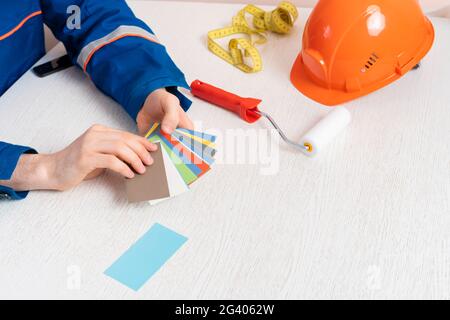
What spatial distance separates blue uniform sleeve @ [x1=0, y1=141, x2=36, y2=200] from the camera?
788 mm

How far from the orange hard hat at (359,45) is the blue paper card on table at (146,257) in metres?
0.44

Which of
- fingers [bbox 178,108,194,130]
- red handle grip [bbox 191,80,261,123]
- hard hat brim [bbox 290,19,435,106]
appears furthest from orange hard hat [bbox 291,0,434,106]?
fingers [bbox 178,108,194,130]

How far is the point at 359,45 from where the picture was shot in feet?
3.05

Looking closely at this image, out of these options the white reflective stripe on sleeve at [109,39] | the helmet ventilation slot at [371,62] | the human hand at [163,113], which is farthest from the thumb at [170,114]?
the helmet ventilation slot at [371,62]

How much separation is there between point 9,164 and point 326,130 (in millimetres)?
548

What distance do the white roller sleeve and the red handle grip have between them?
0.13 m

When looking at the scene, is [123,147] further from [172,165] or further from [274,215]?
[274,215]

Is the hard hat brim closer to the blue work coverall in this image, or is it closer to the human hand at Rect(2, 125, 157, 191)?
the blue work coverall

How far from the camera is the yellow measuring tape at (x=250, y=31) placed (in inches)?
42.9

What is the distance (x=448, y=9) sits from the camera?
124cm

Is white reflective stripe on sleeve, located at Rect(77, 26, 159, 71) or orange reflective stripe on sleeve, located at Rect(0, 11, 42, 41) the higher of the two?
orange reflective stripe on sleeve, located at Rect(0, 11, 42, 41)

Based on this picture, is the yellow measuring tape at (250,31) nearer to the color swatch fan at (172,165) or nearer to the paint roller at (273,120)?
the paint roller at (273,120)

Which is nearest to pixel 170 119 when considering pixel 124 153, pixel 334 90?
pixel 124 153
